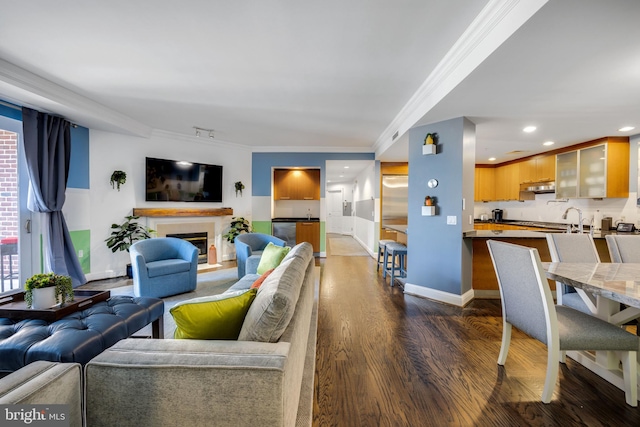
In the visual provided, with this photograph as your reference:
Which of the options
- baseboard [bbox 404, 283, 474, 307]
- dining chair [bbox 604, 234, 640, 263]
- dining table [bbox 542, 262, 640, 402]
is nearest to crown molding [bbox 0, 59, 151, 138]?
baseboard [bbox 404, 283, 474, 307]

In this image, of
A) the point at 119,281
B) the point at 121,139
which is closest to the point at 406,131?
the point at 121,139

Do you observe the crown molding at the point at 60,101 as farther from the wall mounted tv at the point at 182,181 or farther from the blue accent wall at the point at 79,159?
the wall mounted tv at the point at 182,181

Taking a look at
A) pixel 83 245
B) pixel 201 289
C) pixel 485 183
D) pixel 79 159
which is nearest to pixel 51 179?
pixel 79 159

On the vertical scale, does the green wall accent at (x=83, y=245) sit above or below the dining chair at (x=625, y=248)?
below

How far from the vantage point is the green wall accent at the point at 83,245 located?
4.23m

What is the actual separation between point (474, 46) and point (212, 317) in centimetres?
261

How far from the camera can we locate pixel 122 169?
15.7 ft

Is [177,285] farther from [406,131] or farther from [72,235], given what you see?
[406,131]

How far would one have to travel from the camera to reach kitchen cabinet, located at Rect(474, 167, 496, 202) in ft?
22.6

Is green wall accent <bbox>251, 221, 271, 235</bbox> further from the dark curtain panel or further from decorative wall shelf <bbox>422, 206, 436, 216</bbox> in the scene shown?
decorative wall shelf <bbox>422, 206, 436, 216</bbox>

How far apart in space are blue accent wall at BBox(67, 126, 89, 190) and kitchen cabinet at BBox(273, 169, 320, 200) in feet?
11.9

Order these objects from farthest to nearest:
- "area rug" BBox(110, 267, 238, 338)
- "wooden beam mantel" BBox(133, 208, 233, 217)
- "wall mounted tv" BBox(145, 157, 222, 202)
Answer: "wall mounted tv" BBox(145, 157, 222, 202)
"wooden beam mantel" BBox(133, 208, 233, 217)
"area rug" BBox(110, 267, 238, 338)

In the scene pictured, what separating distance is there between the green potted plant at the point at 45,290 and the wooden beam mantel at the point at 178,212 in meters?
3.10

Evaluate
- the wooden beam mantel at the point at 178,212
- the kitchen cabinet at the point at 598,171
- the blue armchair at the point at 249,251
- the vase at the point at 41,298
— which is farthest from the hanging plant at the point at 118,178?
the kitchen cabinet at the point at 598,171
